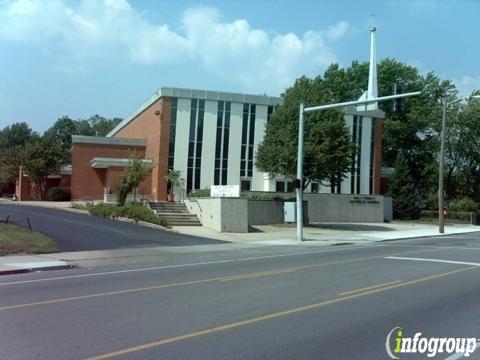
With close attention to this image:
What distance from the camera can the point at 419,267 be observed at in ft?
50.9

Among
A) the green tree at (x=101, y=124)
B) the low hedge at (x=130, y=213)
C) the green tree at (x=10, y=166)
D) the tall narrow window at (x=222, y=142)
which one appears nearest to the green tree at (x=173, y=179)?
the tall narrow window at (x=222, y=142)

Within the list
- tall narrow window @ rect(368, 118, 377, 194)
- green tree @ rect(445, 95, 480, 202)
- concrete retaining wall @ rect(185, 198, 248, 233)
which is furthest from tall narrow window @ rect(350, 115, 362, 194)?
concrete retaining wall @ rect(185, 198, 248, 233)

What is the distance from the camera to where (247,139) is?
49969 mm

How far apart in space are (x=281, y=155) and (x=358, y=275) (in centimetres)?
2309

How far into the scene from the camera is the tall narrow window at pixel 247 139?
4984cm

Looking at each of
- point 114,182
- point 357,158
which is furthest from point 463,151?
point 114,182

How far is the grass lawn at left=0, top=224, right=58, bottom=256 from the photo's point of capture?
1884cm

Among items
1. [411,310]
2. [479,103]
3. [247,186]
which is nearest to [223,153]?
[247,186]

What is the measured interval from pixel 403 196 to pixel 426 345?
49.4 metres

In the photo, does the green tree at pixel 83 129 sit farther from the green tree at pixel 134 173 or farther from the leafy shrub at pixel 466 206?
the green tree at pixel 134 173

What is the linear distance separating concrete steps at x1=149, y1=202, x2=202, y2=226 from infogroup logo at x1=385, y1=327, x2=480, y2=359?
1047 inches

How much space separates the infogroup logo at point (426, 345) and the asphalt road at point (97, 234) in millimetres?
15309

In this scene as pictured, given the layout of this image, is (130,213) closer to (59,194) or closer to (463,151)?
(59,194)

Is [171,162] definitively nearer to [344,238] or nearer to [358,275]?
[344,238]
